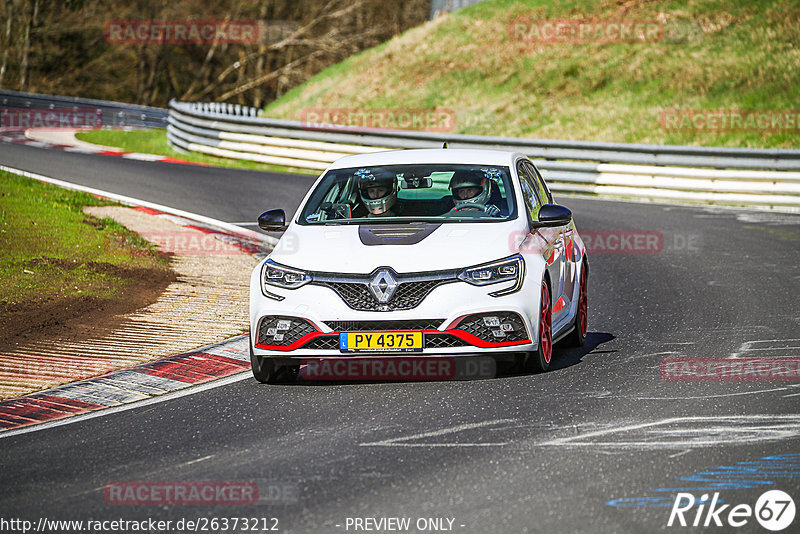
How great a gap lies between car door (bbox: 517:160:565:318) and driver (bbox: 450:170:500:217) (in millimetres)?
285

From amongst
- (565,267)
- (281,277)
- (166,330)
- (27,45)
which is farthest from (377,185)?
(27,45)

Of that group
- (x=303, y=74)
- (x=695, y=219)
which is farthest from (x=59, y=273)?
(x=303, y=74)

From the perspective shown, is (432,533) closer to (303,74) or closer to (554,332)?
(554,332)

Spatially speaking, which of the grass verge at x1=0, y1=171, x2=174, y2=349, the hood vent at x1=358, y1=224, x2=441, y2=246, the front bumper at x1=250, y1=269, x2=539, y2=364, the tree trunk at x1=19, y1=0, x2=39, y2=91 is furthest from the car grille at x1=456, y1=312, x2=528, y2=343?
the tree trunk at x1=19, y1=0, x2=39, y2=91

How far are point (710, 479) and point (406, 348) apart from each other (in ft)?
8.61

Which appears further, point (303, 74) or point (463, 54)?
point (303, 74)

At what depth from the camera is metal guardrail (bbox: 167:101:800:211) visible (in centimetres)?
2212

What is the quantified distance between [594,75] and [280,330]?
2929cm

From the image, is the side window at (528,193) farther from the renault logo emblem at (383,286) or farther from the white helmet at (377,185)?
the renault logo emblem at (383,286)

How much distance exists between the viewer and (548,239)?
29.6ft

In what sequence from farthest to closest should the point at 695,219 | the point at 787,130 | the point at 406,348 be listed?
the point at 787,130
the point at 695,219
the point at 406,348

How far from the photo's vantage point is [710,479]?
5828 millimetres

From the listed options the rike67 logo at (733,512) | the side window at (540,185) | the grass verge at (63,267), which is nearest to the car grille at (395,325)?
the side window at (540,185)

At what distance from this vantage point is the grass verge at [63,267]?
1100 cm
